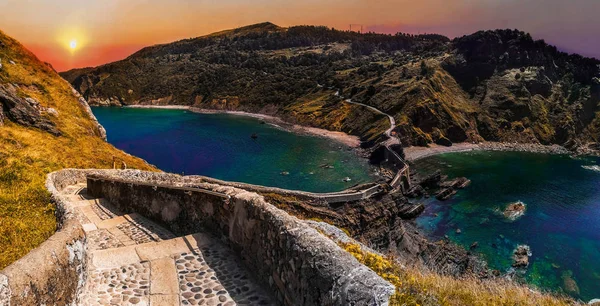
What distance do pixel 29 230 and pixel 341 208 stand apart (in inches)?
1652

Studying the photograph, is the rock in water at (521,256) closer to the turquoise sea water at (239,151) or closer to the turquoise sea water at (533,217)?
the turquoise sea water at (533,217)

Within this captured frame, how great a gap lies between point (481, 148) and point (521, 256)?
69044 millimetres

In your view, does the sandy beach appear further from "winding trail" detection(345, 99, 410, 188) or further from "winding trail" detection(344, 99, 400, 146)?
"winding trail" detection(345, 99, 410, 188)

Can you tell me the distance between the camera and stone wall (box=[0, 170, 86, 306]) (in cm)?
550

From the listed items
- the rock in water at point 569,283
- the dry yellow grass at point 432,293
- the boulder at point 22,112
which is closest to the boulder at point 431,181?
the rock in water at point 569,283

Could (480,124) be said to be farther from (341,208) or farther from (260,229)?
(260,229)

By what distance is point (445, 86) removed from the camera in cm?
12650

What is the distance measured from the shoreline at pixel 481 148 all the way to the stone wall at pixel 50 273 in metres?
85.7

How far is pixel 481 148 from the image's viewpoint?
10769 cm

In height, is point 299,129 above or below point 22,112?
below

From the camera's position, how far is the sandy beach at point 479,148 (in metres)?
93.4

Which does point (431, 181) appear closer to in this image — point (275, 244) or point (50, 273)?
point (275, 244)

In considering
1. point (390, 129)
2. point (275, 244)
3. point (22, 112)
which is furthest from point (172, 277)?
point (390, 129)

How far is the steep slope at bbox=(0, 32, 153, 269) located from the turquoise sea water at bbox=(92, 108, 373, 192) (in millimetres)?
36465
